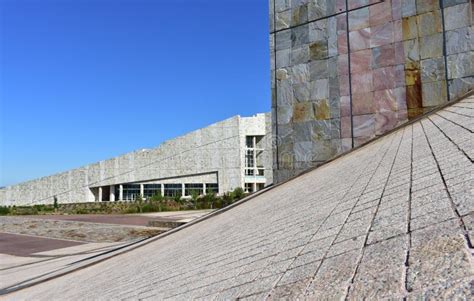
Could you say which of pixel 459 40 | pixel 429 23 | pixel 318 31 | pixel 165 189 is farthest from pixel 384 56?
pixel 165 189

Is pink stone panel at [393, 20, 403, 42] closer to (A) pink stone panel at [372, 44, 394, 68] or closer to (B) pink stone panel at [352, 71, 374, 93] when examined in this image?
(A) pink stone panel at [372, 44, 394, 68]

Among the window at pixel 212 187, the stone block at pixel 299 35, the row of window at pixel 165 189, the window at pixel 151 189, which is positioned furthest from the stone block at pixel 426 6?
the window at pixel 151 189

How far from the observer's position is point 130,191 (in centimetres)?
4766

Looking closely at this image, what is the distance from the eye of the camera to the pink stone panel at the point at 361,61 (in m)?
9.86

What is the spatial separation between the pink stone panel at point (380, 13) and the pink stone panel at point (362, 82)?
1.20m

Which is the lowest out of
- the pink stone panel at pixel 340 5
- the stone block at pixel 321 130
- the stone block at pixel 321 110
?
the stone block at pixel 321 130

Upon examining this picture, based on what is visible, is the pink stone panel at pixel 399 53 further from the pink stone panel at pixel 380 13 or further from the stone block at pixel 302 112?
the stone block at pixel 302 112

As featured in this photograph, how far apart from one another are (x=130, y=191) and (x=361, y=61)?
136 feet

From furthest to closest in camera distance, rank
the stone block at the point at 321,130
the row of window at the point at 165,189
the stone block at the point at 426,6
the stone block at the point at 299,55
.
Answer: the row of window at the point at 165,189, the stone block at the point at 299,55, the stone block at the point at 321,130, the stone block at the point at 426,6

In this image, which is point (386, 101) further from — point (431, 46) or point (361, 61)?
point (431, 46)

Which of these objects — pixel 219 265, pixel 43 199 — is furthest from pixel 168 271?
pixel 43 199

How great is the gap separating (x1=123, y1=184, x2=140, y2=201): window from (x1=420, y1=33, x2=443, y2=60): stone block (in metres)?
41.5

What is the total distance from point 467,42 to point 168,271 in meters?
8.01

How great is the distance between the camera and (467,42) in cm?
852
